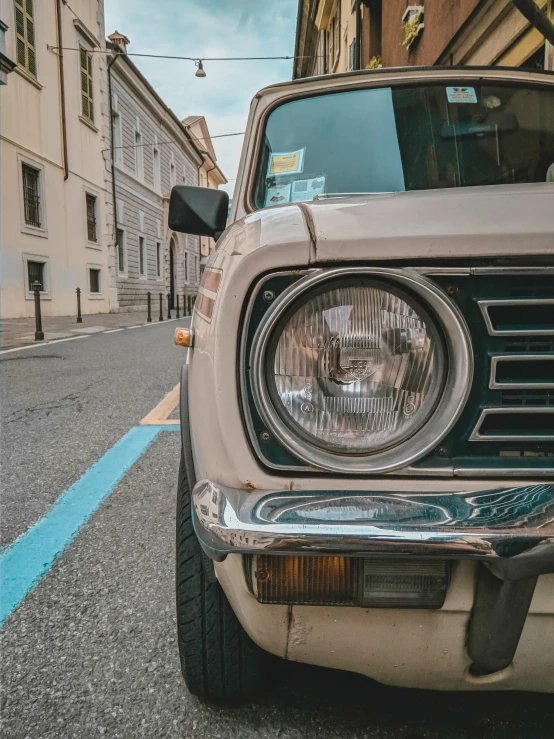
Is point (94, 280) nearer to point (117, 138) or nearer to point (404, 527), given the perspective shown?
point (117, 138)

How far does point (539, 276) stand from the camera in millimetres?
989

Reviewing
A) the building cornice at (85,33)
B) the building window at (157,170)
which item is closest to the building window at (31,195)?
the building cornice at (85,33)

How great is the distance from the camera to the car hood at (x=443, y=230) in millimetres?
990

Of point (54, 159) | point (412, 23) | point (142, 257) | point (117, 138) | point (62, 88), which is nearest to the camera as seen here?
point (412, 23)

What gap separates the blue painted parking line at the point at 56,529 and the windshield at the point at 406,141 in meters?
1.41

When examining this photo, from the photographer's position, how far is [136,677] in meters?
1.43

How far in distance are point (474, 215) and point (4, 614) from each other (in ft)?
5.37

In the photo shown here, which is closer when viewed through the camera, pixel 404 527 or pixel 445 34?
pixel 404 527

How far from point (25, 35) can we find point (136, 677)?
18739 millimetres

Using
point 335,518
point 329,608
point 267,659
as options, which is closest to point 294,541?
point 335,518

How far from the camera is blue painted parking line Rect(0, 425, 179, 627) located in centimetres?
186

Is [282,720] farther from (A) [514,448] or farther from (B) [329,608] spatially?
(A) [514,448]

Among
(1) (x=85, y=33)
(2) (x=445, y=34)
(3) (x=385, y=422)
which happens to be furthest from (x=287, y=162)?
(1) (x=85, y=33)

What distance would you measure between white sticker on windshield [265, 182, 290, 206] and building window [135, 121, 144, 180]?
981 inches
